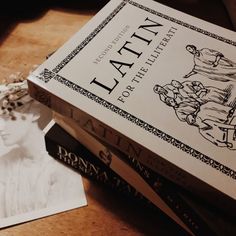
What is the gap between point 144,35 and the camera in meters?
0.60

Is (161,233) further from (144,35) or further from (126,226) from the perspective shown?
(144,35)

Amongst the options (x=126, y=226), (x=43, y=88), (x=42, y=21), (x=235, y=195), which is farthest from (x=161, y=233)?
(x=42, y=21)

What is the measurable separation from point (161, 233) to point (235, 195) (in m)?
0.16

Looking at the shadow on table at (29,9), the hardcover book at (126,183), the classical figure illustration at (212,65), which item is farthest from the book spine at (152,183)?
the shadow on table at (29,9)

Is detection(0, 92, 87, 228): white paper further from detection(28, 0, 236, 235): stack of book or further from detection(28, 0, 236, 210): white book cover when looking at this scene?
detection(28, 0, 236, 210): white book cover

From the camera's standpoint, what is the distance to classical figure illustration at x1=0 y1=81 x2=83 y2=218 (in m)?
0.56

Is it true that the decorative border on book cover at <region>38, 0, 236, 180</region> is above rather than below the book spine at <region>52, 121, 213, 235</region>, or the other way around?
above

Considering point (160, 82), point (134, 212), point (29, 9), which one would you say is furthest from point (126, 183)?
point (29, 9)

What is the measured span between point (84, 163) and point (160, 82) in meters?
0.18

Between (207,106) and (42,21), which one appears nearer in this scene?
(207,106)

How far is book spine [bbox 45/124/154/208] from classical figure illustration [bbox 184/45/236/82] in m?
0.20

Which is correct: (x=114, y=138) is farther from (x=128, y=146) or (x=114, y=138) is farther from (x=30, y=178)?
(x=30, y=178)

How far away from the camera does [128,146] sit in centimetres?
48

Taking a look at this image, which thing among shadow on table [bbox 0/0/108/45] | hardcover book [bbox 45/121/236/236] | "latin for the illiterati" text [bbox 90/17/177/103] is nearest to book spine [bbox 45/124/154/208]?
hardcover book [bbox 45/121/236/236]
